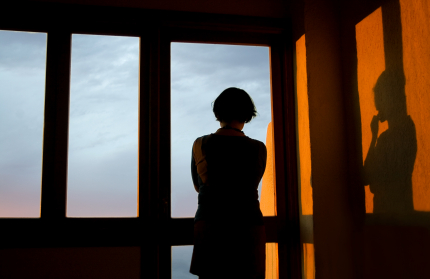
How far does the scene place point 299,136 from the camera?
7.64 ft

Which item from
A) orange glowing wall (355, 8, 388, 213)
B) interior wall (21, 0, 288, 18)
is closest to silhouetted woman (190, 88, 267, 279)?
orange glowing wall (355, 8, 388, 213)

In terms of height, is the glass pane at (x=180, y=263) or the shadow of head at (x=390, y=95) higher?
the shadow of head at (x=390, y=95)

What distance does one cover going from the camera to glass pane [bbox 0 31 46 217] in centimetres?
214

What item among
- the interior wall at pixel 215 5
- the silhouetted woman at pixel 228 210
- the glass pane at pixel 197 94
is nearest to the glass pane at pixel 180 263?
the glass pane at pixel 197 94

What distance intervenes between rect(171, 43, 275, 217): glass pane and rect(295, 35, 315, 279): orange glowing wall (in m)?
0.22

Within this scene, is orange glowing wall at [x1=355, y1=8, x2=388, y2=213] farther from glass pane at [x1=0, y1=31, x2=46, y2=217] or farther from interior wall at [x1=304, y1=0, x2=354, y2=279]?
glass pane at [x1=0, y1=31, x2=46, y2=217]

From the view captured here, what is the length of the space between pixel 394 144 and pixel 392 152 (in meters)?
0.05

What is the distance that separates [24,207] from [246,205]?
1.38 metres

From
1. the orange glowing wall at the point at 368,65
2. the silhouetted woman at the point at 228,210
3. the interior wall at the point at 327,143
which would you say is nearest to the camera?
the silhouetted woman at the point at 228,210

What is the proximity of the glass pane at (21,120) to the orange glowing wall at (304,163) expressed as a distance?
1589mm

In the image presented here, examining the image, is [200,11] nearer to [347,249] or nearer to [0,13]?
[0,13]

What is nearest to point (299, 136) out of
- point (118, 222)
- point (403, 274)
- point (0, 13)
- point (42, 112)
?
point (403, 274)

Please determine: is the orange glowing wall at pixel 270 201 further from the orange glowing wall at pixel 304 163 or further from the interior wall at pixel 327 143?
the interior wall at pixel 327 143

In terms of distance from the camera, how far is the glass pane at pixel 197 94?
2.24m
